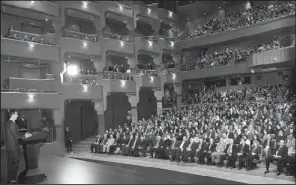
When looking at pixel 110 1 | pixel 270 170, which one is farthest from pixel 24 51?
pixel 270 170

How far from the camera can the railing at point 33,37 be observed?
14877mm

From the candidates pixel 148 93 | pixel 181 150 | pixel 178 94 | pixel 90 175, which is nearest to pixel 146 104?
pixel 148 93

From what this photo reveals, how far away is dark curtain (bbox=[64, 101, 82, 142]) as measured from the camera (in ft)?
63.5

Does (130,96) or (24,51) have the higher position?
(24,51)

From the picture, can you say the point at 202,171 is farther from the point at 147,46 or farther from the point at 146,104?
the point at 146,104

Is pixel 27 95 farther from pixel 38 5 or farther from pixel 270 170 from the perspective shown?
pixel 270 170

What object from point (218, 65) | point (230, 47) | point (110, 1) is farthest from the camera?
point (230, 47)

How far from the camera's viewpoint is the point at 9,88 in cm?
1402

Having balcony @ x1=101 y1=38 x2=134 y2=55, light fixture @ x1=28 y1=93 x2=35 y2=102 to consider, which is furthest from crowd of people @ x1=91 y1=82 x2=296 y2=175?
balcony @ x1=101 y1=38 x2=134 y2=55

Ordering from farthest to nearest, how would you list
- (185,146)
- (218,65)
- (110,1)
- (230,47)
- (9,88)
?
(230,47) < (218,65) < (110,1) < (9,88) < (185,146)

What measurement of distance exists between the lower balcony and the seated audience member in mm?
9427

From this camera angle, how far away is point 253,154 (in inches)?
386

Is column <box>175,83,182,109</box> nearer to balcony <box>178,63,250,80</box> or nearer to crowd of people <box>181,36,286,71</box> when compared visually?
balcony <box>178,63,250,80</box>

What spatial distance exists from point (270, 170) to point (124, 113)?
47.8 feet
